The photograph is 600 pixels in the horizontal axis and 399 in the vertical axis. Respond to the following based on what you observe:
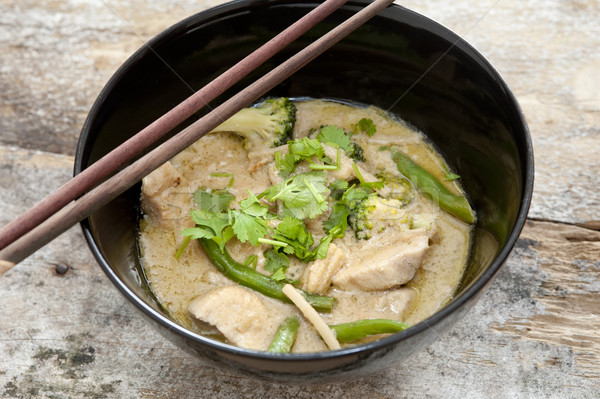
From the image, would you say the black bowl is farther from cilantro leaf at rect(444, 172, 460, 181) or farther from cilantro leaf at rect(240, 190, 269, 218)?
cilantro leaf at rect(240, 190, 269, 218)

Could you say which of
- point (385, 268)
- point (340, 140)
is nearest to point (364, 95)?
point (340, 140)

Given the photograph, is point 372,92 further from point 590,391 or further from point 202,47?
point 590,391

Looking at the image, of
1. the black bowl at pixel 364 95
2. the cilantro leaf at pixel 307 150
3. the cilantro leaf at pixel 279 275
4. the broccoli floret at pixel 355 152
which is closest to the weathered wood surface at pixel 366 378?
the black bowl at pixel 364 95

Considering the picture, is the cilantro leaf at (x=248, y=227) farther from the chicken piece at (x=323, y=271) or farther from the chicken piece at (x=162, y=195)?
the chicken piece at (x=162, y=195)

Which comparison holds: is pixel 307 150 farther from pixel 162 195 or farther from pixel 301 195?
pixel 162 195

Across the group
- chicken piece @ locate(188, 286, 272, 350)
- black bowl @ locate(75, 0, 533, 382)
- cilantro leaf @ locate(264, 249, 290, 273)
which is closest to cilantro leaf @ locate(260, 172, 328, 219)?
cilantro leaf @ locate(264, 249, 290, 273)

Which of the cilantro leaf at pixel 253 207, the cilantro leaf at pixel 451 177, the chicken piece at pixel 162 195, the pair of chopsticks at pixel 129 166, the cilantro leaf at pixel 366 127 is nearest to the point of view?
the pair of chopsticks at pixel 129 166
